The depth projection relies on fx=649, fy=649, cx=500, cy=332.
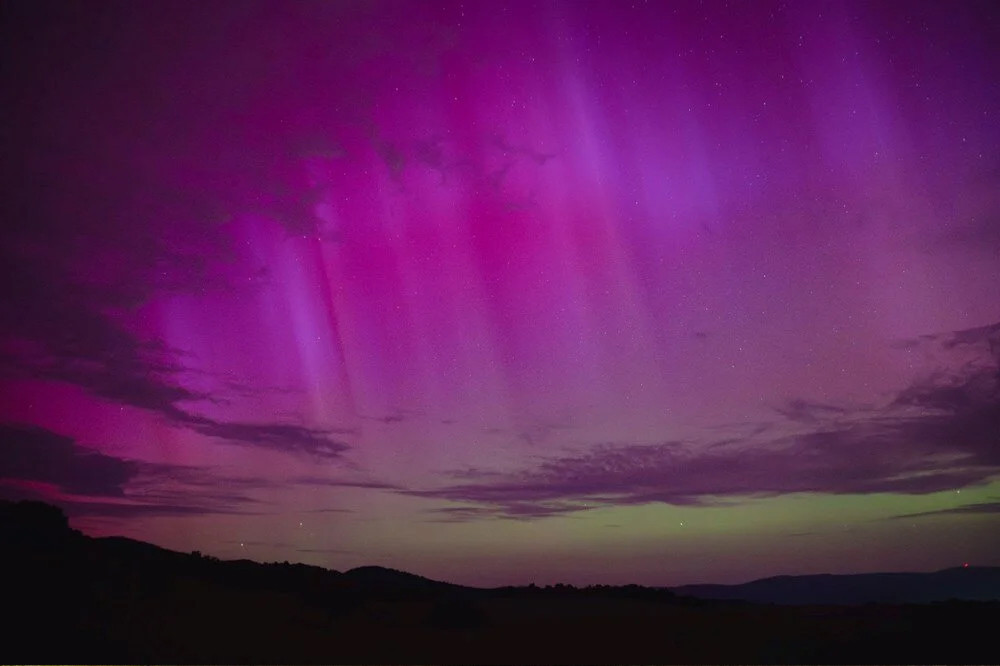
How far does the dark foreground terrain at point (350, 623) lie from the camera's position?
14.3 meters

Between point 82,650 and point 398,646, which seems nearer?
point 82,650

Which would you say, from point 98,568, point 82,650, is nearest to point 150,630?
point 82,650

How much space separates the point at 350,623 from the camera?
57.2 feet

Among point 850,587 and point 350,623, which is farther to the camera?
point 850,587

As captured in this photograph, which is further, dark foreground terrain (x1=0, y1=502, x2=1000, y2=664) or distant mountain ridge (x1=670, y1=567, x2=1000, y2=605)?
distant mountain ridge (x1=670, y1=567, x2=1000, y2=605)

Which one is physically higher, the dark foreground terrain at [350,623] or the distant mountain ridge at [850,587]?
the dark foreground terrain at [350,623]

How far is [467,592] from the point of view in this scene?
28.8 meters

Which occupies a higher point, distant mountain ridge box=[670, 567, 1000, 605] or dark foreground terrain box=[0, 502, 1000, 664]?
dark foreground terrain box=[0, 502, 1000, 664]

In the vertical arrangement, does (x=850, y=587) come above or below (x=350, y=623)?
below

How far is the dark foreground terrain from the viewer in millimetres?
14273

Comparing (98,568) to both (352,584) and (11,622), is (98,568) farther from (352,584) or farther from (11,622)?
(352,584)

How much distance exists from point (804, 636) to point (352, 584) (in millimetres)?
15155

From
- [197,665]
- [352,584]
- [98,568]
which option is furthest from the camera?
[352,584]

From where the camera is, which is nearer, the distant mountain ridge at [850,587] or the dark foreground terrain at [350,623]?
the dark foreground terrain at [350,623]
